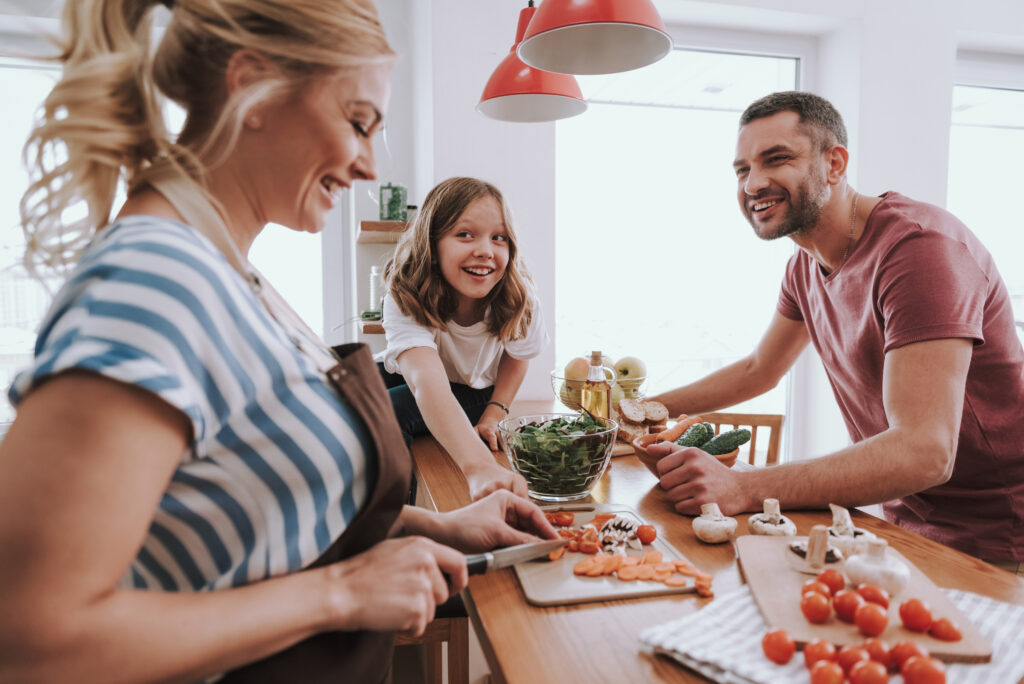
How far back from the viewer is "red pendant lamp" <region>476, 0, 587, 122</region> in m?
1.86

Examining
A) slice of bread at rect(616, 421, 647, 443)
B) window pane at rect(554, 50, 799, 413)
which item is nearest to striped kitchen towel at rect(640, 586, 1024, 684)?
slice of bread at rect(616, 421, 647, 443)

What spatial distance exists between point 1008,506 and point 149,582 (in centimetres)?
166

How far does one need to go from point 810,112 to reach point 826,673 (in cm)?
146

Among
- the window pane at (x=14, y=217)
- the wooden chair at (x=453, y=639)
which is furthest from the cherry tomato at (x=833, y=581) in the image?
the window pane at (x=14, y=217)

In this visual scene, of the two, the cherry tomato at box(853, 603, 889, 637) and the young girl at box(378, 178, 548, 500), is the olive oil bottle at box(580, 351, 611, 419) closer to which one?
the young girl at box(378, 178, 548, 500)

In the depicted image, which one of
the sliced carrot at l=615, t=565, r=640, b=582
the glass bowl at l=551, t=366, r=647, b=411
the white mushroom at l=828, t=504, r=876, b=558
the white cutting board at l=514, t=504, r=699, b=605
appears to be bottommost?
the white cutting board at l=514, t=504, r=699, b=605

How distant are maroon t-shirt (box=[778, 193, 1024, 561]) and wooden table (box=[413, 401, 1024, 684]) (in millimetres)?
467

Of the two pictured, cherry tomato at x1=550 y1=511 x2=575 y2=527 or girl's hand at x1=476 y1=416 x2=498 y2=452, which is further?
girl's hand at x1=476 y1=416 x2=498 y2=452

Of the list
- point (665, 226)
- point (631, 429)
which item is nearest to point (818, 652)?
point (631, 429)

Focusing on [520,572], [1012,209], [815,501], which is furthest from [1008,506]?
[1012,209]

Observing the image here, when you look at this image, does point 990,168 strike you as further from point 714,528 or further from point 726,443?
point 714,528

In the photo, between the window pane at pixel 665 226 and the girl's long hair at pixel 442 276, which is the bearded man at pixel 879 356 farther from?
the window pane at pixel 665 226

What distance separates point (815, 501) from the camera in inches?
45.8

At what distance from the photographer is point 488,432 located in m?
1.73
